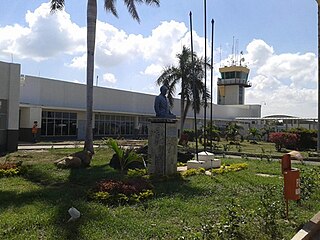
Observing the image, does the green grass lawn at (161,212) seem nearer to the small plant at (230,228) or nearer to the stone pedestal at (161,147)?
the small plant at (230,228)

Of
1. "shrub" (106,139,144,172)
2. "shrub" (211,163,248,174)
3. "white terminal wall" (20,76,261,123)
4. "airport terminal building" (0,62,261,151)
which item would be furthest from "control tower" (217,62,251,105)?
"shrub" (106,139,144,172)

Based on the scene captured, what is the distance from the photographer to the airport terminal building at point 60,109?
65.8ft

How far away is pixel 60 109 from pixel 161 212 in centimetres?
2908

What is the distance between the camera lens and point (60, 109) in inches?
1377

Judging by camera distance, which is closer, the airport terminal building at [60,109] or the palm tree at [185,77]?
the airport terminal building at [60,109]

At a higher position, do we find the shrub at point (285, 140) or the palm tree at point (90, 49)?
the palm tree at point (90, 49)

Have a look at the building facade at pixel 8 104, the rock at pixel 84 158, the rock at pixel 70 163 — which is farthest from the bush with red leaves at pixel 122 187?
the building facade at pixel 8 104

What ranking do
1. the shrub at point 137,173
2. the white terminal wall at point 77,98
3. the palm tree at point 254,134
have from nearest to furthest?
the shrub at point 137,173 < the white terminal wall at point 77,98 < the palm tree at point 254,134

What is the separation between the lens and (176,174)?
484 inches

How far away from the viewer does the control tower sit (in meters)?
75.2

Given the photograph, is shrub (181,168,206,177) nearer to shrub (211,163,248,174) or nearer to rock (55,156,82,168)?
shrub (211,163,248,174)

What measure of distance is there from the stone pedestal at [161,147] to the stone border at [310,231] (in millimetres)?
6032

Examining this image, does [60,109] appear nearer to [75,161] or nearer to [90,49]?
[90,49]

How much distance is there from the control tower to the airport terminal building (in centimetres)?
3207
